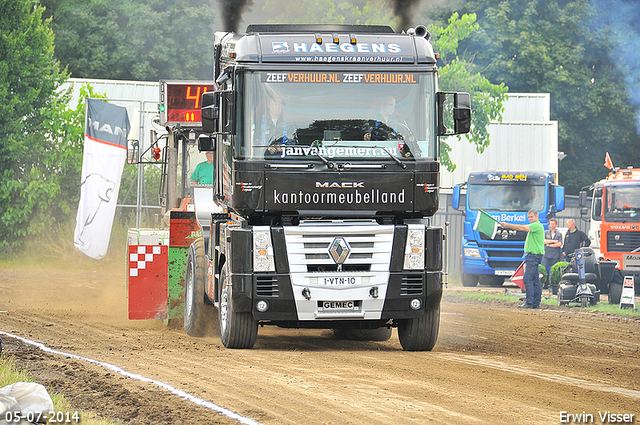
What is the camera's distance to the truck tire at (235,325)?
397 inches

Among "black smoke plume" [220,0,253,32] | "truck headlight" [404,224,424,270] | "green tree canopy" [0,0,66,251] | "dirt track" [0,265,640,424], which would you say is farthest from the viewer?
"green tree canopy" [0,0,66,251]

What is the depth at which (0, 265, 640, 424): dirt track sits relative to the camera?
23.0 feet

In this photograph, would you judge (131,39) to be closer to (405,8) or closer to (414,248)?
(405,8)

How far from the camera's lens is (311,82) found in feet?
32.1

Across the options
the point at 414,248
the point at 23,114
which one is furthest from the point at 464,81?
the point at 414,248

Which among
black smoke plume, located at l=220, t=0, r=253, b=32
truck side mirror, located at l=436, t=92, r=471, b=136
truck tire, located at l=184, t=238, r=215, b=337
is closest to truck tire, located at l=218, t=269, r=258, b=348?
truck tire, located at l=184, t=238, r=215, b=337

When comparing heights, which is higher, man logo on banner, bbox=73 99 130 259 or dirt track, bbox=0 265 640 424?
man logo on banner, bbox=73 99 130 259

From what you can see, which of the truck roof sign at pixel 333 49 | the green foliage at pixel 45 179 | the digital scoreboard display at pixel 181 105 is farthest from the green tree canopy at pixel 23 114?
the truck roof sign at pixel 333 49

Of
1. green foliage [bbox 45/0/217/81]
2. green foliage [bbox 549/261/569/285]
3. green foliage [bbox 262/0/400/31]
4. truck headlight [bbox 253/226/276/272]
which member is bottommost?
green foliage [bbox 549/261/569/285]

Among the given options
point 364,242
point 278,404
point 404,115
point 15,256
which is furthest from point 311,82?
point 15,256

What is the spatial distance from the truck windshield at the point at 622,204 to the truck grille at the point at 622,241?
38cm

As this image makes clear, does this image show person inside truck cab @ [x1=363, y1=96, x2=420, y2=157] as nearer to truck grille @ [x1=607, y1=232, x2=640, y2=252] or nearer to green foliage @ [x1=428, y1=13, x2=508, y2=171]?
truck grille @ [x1=607, y1=232, x2=640, y2=252]

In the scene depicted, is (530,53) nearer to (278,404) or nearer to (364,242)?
(364,242)

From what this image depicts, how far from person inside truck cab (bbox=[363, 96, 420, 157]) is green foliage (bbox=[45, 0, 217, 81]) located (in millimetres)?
35246
